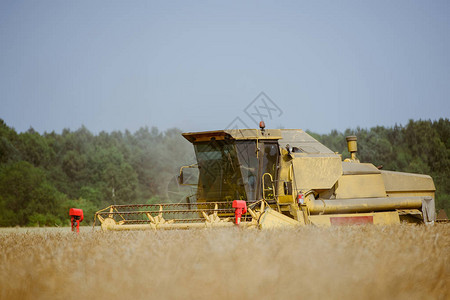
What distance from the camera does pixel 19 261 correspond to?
9.88 ft

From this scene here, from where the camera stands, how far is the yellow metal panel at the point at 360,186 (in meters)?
8.98

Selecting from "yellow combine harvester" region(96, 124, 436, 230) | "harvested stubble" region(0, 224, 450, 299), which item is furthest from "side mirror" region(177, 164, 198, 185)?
"harvested stubble" region(0, 224, 450, 299)

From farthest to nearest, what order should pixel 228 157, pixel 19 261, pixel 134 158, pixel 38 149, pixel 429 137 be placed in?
pixel 134 158
pixel 38 149
pixel 429 137
pixel 228 157
pixel 19 261

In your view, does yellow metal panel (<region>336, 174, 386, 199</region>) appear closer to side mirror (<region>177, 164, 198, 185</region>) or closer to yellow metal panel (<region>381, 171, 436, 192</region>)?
yellow metal panel (<region>381, 171, 436, 192</region>)

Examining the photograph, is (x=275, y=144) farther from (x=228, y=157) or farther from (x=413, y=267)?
(x=413, y=267)

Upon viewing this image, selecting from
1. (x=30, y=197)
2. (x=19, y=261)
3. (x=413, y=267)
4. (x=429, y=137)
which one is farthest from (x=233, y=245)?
(x=429, y=137)

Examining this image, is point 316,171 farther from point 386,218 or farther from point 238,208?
point 238,208

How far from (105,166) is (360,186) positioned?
34520 mm

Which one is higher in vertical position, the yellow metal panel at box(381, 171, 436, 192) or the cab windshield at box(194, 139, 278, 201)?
the cab windshield at box(194, 139, 278, 201)

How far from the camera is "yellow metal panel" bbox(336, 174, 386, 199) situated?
898 cm

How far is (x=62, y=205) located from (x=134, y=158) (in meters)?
14.9

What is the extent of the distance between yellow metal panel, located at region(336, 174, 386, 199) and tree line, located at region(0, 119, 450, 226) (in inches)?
591

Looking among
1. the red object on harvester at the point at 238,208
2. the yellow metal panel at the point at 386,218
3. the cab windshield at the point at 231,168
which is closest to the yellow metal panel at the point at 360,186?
the yellow metal panel at the point at 386,218

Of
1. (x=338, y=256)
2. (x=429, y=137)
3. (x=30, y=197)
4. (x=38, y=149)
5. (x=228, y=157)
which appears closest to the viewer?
(x=338, y=256)
